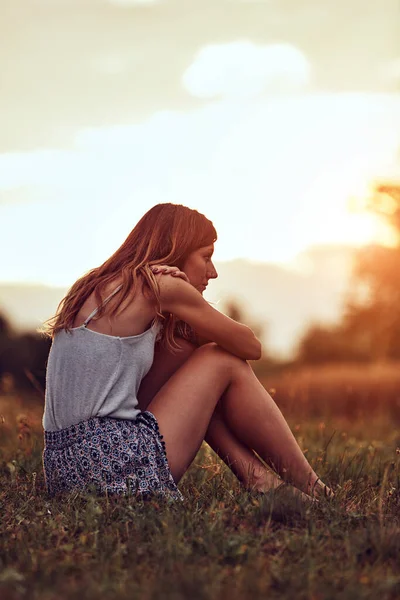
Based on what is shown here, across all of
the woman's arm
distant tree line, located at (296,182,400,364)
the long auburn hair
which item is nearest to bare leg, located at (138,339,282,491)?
the long auburn hair

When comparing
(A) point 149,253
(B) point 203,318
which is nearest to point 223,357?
(B) point 203,318

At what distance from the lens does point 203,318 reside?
3.45 meters

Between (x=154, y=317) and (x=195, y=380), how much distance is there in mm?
333

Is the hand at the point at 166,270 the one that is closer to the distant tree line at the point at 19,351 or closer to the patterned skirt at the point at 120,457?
the patterned skirt at the point at 120,457

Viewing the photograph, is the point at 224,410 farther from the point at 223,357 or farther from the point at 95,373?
the point at 95,373

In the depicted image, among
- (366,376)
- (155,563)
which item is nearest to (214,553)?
(155,563)

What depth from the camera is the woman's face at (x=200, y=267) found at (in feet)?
11.8

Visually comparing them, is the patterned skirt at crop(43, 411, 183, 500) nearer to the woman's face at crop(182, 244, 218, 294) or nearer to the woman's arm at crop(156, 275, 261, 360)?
the woman's arm at crop(156, 275, 261, 360)

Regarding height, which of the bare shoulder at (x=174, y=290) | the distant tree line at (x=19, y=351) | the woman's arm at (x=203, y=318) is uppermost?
the bare shoulder at (x=174, y=290)

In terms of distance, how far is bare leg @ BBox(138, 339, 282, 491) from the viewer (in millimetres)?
3490

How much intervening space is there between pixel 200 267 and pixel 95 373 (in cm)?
72

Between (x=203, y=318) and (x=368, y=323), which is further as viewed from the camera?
(x=368, y=323)

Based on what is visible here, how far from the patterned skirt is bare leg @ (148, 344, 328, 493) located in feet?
0.20

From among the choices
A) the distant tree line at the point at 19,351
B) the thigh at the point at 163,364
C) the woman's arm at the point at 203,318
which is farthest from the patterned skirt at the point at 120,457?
the distant tree line at the point at 19,351
